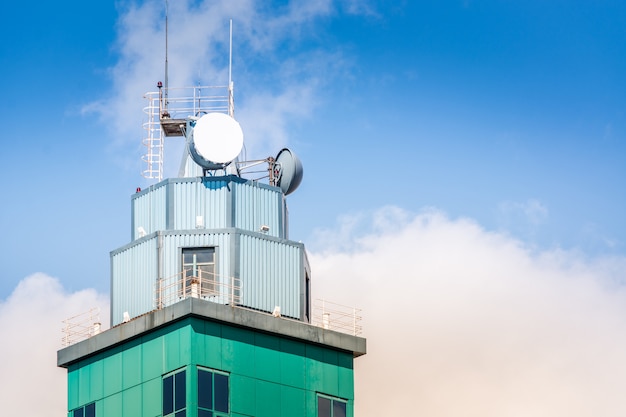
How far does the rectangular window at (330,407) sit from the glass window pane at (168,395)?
7393 mm

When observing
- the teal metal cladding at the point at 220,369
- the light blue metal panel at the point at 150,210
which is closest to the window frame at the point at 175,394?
the teal metal cladding at the point at 220,369

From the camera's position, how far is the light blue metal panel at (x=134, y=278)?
95875 mm

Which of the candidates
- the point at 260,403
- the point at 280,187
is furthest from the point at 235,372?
the point at 280,187

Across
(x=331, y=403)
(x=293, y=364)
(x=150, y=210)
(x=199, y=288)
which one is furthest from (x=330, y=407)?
(x=150, y=210)

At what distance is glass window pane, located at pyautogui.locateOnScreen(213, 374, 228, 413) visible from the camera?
9162 centimetres

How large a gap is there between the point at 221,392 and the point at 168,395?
2.39m

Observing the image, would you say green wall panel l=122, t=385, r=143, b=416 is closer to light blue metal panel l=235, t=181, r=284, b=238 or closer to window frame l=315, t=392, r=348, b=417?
window frame l=315, t=392, r=348, b=417

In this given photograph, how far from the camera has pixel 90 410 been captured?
95438 millimetres

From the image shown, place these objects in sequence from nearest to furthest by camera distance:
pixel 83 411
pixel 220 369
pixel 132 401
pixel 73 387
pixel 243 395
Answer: pixel 220 369 → pixel 243 395 → pixel 132 401 → pixel 83 411 → pixel 73 387

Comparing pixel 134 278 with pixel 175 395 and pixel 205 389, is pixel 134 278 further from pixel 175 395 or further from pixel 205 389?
pixel 205 389

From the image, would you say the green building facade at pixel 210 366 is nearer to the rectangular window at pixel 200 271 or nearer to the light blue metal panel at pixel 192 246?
the rectangular window at pixel 200 271

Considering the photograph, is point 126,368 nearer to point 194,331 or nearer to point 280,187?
point 194,331

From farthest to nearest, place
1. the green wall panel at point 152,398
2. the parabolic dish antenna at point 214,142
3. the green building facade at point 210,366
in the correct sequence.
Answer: the parabolic dish antenna at point 214,142 < the green wall panel at point 152,398 < the green building facade at point 210,366

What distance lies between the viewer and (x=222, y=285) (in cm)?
9506
